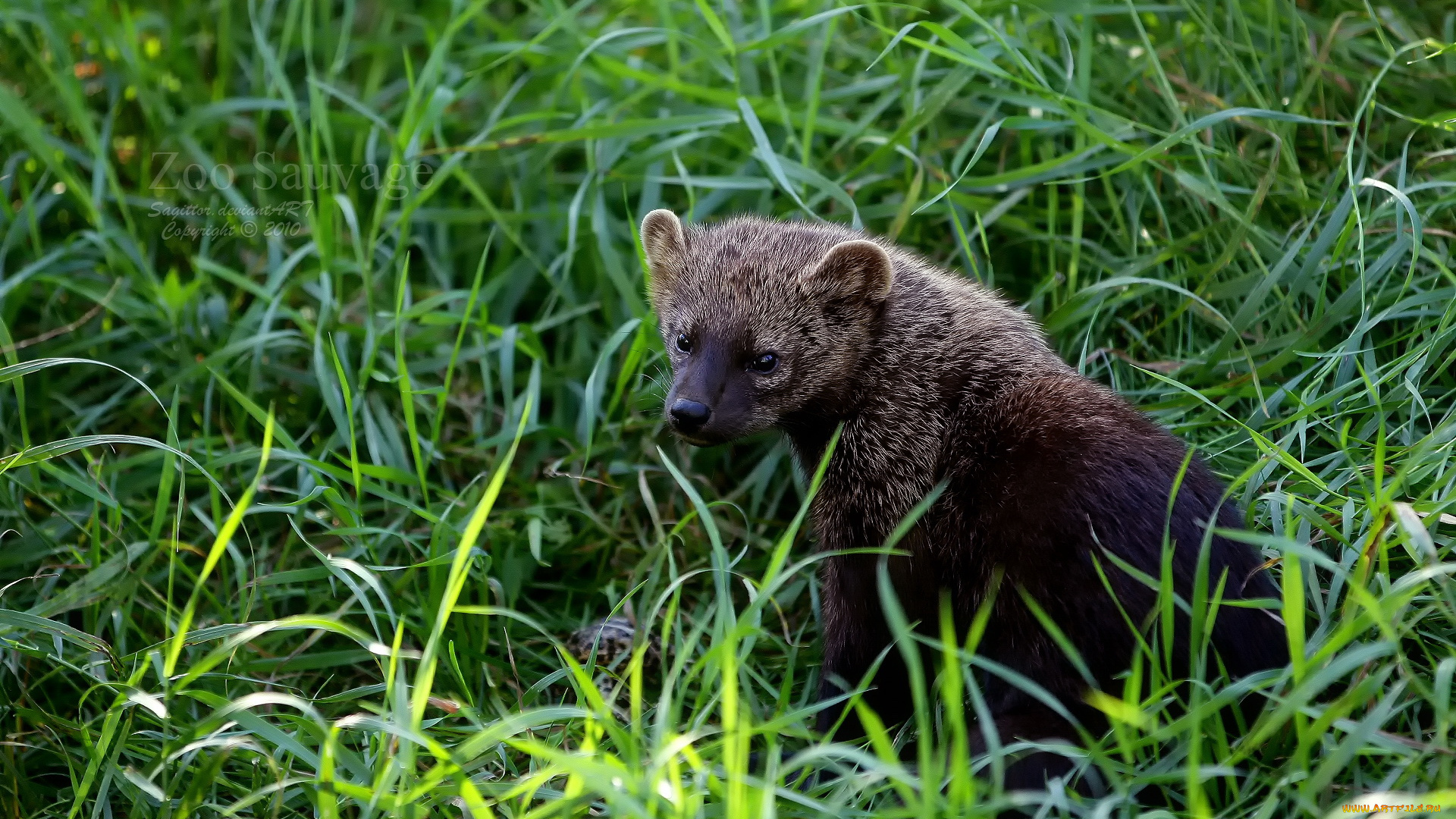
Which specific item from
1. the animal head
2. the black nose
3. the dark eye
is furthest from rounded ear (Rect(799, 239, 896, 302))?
the black nose

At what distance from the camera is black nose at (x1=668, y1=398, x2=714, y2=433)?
12.2 ft

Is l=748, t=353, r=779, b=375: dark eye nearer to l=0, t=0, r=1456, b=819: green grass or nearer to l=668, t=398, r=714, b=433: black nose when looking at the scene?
l=668, t=398, r=714, b=433: black nose

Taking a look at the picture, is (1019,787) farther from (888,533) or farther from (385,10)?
(385,10)

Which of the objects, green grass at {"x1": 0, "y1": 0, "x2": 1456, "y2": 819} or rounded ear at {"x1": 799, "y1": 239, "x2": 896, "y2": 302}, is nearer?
green grass at {"x1": 0, "y1": 0, "x2": 1456, "y2": 819}

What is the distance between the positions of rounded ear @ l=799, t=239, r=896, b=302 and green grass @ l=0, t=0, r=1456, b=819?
1.85 feet

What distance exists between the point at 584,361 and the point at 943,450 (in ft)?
5.91

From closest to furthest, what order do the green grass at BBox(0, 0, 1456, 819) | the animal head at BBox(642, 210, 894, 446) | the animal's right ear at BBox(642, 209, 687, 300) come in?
1. the green grass at BBox(0, 0, 1456, 819)
2. the animal head at BBox(642, 210, 894, 446)
3. the animal's right ear at BBox(642, 209, 687, 300)

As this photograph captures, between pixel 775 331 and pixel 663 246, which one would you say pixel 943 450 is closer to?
pixel 775 331

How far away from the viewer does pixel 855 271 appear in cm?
388

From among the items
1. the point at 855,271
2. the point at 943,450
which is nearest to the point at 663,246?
the point at 855,271

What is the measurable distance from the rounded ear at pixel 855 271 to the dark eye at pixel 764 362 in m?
0.27

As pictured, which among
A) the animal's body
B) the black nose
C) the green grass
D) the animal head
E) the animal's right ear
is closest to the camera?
the green grass

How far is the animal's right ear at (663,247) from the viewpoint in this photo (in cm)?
427

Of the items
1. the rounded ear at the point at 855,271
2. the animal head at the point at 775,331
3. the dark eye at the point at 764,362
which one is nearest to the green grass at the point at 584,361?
the animal head at the point at 775,331
